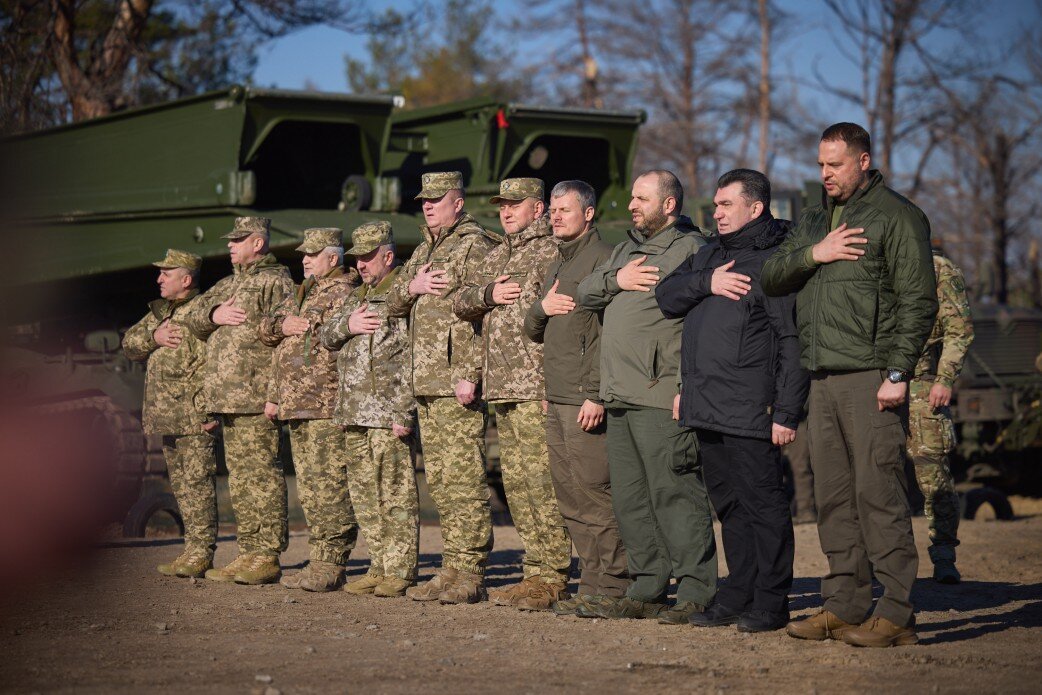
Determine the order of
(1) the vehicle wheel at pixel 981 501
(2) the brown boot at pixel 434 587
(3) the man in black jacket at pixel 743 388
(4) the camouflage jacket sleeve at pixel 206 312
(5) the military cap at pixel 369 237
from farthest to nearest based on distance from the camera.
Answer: (1) the vehicle wheel at pixel 981 501 < (4) the camouflage jacket sleeve at pixel 206 312 < (5) the military cap at pixel 369 237 < (2) the brown boot at pixel 434 587 < (3) the man in black jacket at pixel 743 388

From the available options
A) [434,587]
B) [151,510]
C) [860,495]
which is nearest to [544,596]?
[434,587]

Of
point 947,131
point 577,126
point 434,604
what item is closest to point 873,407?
point 434,604

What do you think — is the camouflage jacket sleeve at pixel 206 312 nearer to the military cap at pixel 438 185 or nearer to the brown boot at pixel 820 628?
the military cap at pixel 438 185

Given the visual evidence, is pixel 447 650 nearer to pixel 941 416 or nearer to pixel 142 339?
pixel 941 416

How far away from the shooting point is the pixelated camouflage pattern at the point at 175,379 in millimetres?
8820

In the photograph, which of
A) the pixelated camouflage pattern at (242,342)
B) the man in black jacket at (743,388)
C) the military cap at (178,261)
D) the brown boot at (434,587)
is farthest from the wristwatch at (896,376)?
the military cap at (178,261)

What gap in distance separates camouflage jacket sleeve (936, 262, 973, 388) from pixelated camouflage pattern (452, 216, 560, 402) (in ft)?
8.00

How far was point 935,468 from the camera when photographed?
8.22 meters

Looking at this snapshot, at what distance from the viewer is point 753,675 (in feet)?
16.7

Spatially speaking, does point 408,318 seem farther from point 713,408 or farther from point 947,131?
point 947,131

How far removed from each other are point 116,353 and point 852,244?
27.4ft

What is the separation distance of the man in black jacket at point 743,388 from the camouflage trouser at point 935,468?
95.2 inches

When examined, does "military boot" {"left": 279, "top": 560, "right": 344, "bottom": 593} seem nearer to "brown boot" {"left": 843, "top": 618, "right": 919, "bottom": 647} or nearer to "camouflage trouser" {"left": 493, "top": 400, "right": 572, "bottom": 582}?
"camouflage trouser" {"left": 493, "top": 400, "right": 572, "bottom": 582}

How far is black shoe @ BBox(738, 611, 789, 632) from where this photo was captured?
233 inches
